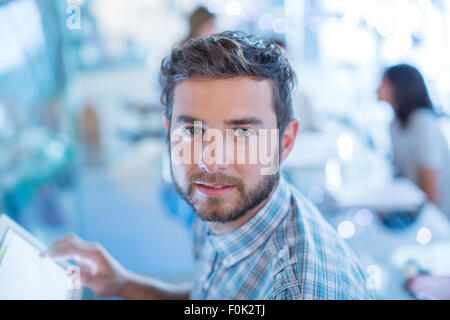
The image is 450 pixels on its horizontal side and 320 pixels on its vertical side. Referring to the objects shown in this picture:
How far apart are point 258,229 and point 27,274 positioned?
1.41 feet

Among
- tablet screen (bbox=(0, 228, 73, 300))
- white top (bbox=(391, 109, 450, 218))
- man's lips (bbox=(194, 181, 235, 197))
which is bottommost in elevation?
tablet screen (bbox=(0, 228, 73, 300))

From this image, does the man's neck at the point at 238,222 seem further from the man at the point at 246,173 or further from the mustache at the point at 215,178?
the mustache at the point at 215,178

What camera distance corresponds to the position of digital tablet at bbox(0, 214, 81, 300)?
70 centimetres

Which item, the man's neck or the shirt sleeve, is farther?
the shirt sleeve

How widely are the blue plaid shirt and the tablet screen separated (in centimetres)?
29

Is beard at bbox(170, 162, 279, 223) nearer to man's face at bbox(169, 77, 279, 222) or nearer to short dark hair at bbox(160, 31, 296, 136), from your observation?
man's face at bbox(169, 77, 279, 222)

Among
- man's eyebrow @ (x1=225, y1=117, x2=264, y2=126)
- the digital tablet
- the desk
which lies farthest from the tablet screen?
the desk

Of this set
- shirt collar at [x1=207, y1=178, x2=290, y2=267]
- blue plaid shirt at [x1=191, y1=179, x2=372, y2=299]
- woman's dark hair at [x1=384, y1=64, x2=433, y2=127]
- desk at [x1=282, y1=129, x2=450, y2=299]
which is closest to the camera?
blue plaid shirt at [x1=191, y1=179, x2=372, y2=299]

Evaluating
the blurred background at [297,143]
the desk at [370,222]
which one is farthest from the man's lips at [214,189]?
the desk at [370,222]

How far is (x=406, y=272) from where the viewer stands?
1.18 m

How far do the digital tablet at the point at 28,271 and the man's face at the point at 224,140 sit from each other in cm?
29

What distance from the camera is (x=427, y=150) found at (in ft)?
6.05
